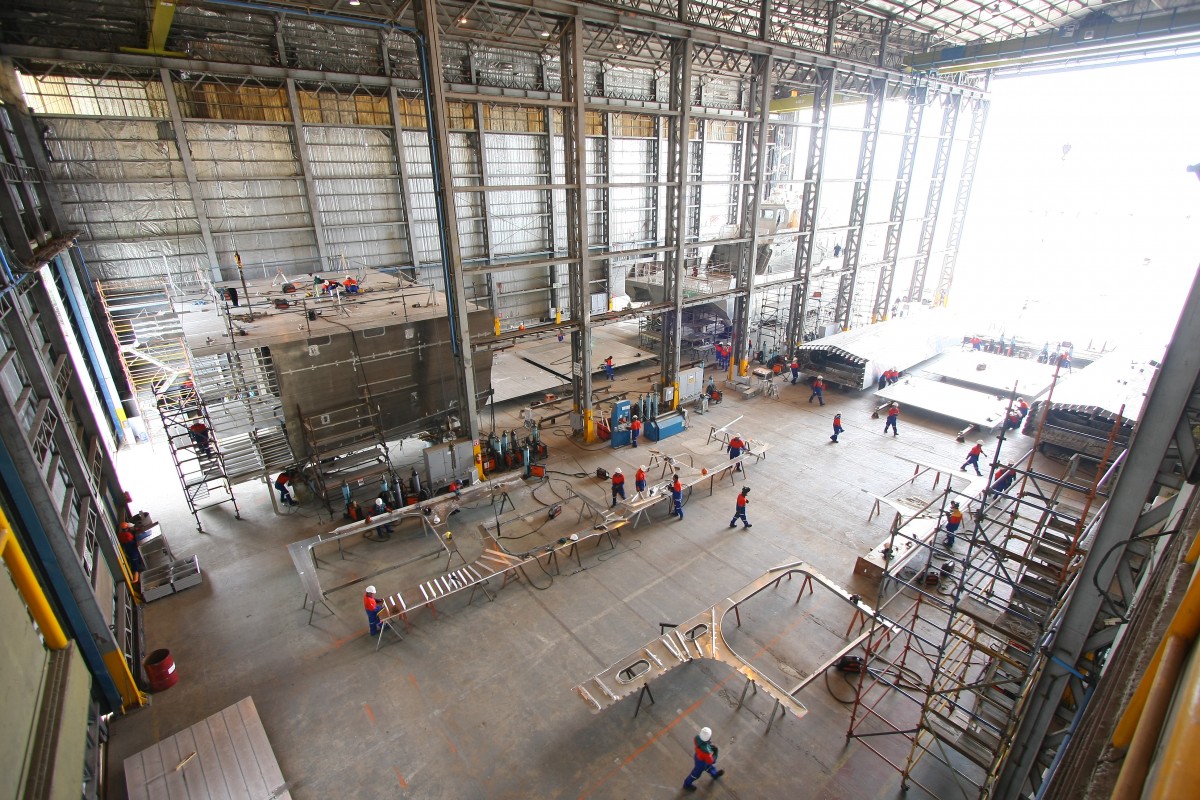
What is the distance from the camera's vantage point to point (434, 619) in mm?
12219

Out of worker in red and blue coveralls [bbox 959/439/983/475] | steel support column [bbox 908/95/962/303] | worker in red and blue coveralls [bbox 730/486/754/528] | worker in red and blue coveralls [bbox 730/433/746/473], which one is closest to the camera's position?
worker in red and blue coveralls [bbox 730/486/754/528]

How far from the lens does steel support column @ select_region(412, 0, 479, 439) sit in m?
13.6

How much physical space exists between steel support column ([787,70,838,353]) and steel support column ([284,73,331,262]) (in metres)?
20.9

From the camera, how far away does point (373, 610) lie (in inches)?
443

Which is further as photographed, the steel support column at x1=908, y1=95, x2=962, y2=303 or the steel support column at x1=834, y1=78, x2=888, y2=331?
the steel support column at x1=908, y1=95, x2=962, y2=303

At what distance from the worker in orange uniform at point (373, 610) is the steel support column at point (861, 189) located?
2601 cm

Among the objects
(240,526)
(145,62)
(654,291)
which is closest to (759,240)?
(654,291)

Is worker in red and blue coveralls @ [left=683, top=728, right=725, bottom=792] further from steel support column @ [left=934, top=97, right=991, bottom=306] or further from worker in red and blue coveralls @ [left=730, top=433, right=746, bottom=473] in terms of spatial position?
steel support column @ [left=934, top=97, right=991, bottom=306]

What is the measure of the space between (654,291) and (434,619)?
2010 cm

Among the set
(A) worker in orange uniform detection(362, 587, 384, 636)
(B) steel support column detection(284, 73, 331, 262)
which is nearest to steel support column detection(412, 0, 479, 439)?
(A) worker in orange uniform detection(362, 587, 384, 636)

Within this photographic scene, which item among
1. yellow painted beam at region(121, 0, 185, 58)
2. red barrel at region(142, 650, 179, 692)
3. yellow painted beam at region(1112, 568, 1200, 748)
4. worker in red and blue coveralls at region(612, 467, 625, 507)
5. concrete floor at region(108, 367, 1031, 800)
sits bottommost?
concrete floor at region(108, 367, 1031, 800)

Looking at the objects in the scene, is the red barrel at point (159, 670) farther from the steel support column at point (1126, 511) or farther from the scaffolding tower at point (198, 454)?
the steel support column at point (1126, 511)

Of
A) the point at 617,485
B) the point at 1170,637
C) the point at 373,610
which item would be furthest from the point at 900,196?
the point at 1170,637

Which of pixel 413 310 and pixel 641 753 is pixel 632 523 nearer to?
pixel 641 753
